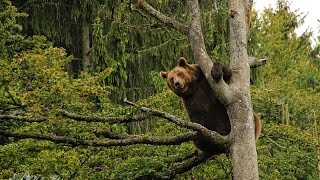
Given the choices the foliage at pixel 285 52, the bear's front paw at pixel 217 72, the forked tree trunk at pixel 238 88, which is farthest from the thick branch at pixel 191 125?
the foliage at pixel 285 52

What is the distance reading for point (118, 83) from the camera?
13875 millimetres

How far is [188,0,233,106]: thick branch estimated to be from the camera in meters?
5.21

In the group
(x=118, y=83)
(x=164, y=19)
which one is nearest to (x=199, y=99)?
(x=164, y=19)

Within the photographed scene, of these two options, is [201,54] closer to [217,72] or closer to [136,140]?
[217,72]

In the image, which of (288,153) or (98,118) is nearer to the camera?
(98,118)

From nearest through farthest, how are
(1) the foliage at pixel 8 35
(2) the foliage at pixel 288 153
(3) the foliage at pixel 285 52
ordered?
(1) the foliage at pixel 8 35 → (2) the foliage at pixel 288 153 → (3) the foliage at pixel 285 52

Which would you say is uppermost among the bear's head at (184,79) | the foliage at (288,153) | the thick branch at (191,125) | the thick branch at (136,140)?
the bear's head at (184,79)

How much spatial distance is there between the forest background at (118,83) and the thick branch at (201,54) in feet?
2.12

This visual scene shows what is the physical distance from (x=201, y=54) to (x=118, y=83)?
A: 338 inches

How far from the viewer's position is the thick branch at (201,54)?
205 inches

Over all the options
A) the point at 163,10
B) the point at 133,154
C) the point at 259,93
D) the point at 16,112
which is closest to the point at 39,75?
the point at 16,112

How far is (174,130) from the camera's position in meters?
8.52

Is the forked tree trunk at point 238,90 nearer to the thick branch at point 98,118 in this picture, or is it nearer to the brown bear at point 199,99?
the thick branch at point 98,118

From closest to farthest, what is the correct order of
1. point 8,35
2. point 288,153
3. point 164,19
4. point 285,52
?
point 164,19
point 8,35
point 288,153
point 285,52
